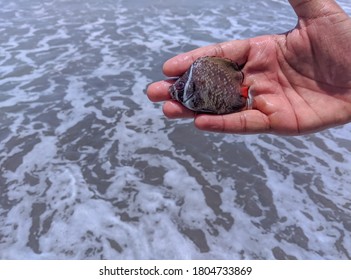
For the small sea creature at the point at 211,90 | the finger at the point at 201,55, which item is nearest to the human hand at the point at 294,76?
the finger at the point at 201,55

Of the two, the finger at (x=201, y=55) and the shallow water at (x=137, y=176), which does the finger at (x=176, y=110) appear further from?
the shallow water at (x=137, y=176)

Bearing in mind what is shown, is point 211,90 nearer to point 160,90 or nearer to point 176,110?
point 176,110

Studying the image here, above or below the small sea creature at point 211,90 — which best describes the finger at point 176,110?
below

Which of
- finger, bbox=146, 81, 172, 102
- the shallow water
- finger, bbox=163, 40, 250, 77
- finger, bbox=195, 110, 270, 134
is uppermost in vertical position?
finger, bbox=163, 40, 250, 77

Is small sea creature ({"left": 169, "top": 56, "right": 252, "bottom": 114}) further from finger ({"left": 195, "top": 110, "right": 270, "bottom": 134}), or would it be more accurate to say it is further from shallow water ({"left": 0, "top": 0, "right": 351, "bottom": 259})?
shallow water ({"left": 0, "top": 0, "right": 351, "bottom": 259})

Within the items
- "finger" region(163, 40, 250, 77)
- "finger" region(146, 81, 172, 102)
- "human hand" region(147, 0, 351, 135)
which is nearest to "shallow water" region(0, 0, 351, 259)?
"human hand" region(147, 0, 351, 135)

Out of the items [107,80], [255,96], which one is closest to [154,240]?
Result: [255,96]

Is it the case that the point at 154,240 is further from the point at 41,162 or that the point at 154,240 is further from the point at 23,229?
the point at 41,162

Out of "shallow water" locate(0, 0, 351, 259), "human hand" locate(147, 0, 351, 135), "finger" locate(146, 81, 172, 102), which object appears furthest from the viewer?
"shallow water" locate(0, 0, 351, 259)

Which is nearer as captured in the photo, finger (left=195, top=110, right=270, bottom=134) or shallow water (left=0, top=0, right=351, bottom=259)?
finger (left=195, top=110, right=270, bottom=134)
